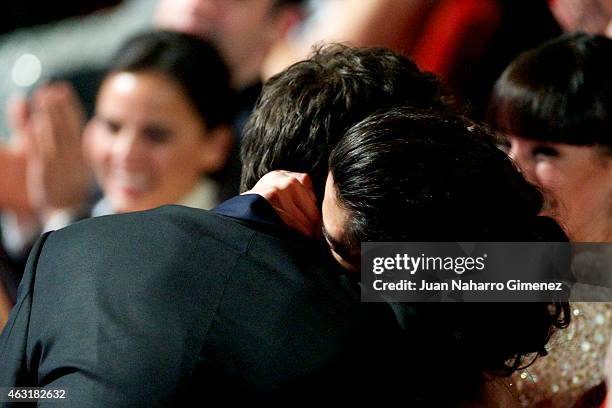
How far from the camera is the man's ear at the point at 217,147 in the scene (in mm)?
1842

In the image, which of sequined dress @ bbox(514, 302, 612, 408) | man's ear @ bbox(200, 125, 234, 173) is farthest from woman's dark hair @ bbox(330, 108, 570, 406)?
man's ear @ bbox(200, 125, 234, 173)

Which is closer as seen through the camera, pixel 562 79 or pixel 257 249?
pixel 257 249

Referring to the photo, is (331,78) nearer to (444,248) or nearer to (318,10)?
(444,248)

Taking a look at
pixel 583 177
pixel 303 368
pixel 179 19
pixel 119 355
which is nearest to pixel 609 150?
pixel 583 177

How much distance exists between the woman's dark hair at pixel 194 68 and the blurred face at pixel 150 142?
0.02 metres

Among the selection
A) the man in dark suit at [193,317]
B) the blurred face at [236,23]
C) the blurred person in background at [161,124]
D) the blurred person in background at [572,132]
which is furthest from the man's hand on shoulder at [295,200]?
the blurred face at [236,23]

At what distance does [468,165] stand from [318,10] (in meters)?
1.11

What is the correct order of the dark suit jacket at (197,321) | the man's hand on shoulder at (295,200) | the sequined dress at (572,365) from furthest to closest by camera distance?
the sequined dress at (572,365) → the man's hand on shoulder at (295,200) → the dark suit jacket at (197,321)

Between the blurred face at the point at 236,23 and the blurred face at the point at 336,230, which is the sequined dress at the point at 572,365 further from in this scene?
the blurred face at the point at 236,23

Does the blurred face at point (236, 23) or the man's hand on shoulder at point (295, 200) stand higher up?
the blurred face at point (236, 23)

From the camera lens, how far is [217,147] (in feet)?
6.06

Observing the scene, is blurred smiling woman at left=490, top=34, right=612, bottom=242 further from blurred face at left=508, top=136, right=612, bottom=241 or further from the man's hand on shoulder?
the man's hand on shoulder

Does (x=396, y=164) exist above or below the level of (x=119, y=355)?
above

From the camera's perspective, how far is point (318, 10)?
1.86 m
